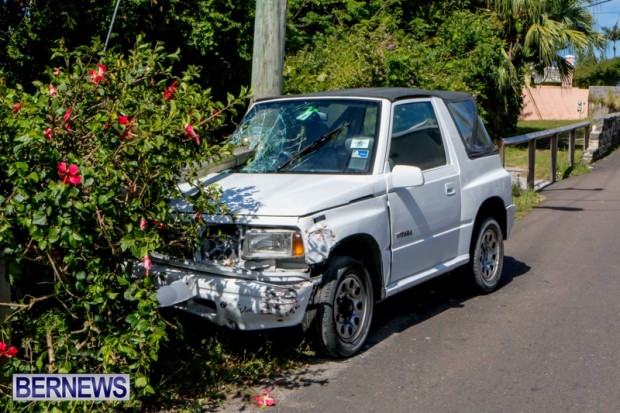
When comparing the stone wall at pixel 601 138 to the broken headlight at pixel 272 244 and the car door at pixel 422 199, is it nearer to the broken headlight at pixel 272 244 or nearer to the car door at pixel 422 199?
the car door at pixel 422 199

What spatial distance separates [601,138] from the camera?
22.7 metres

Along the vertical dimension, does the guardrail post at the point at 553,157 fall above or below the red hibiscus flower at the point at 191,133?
below

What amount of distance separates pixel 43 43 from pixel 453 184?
6.44 meters

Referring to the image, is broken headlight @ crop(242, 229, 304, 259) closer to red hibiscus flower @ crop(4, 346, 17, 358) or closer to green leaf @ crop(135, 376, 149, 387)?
green leaf @ crop(135, 376, 149, 387)

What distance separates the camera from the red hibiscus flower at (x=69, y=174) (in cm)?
493

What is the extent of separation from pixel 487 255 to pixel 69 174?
488cm

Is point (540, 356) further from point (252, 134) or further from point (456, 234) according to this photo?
point (252, 134)

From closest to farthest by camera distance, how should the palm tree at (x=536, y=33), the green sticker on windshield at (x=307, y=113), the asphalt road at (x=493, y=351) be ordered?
the asphalt road at (x=493, y=351), the green sticker on windshield at (x=307, y=113), the palm tree at (x=536, y=33)

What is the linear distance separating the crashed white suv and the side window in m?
0.01

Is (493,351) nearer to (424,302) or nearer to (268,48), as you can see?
(424,302)

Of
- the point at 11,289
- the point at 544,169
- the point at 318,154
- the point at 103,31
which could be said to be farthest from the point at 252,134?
the point at 544,169

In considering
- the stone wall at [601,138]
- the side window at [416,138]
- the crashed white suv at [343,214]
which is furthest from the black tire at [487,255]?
the stone wall at [601,138]

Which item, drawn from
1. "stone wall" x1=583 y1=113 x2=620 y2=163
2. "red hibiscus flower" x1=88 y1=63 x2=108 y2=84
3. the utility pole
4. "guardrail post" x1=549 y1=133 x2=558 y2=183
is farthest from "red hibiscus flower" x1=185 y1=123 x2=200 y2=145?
"stone wall" x1=583 y1=113 x2=620 y2=163

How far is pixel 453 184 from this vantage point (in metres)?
7.92
